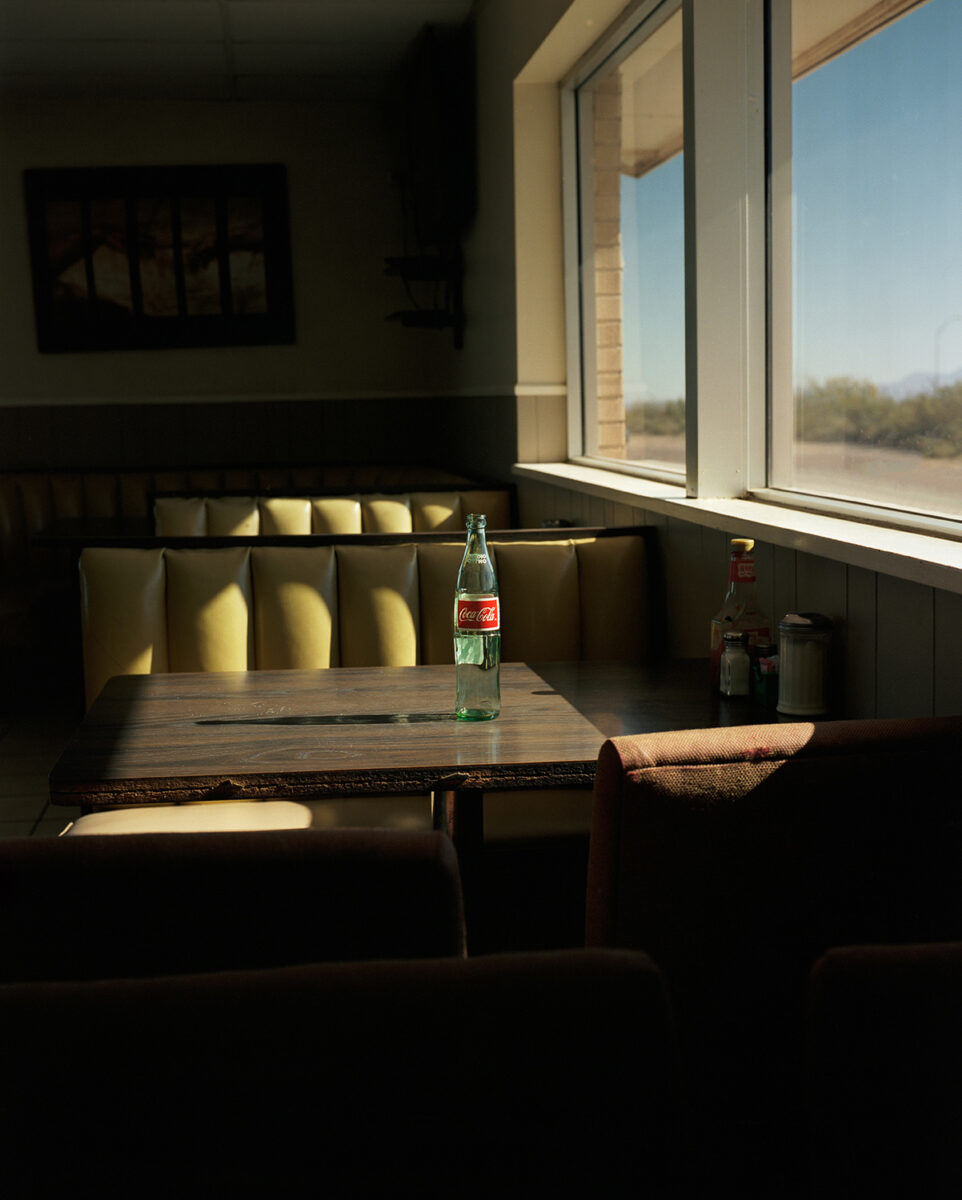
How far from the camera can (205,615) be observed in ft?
8.50

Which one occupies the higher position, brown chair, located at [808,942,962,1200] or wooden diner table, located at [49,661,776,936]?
brown chair, located at [808,942,962,1200]

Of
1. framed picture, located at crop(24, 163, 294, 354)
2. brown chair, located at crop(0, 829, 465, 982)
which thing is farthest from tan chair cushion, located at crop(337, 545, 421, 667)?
framed picture, located at crop(24, 163, 294, 354)

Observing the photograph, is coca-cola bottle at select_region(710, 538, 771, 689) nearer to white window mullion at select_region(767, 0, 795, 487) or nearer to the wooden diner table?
the wooden diner table

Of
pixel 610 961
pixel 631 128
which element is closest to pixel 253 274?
pixel 631 128

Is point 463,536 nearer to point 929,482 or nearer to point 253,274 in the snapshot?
point 929,482

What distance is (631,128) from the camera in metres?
3.57

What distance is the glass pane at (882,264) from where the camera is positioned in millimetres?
1804

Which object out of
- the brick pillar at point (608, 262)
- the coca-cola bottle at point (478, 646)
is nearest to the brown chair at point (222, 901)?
the coca-cola bottle at point (478, 646)

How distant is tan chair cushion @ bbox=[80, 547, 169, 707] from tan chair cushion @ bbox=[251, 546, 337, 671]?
22 centimetres

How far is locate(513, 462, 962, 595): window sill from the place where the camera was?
159 centimetres

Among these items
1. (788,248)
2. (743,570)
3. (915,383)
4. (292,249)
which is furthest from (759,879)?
(292,249)

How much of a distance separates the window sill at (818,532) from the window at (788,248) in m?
0.07

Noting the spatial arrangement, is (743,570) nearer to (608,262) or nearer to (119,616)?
(119,616)

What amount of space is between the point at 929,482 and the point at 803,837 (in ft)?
2.86
